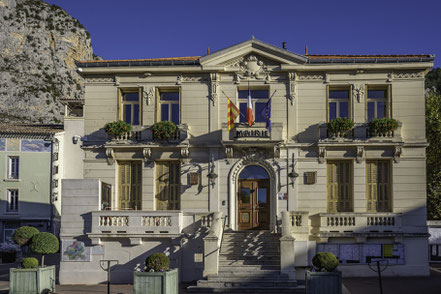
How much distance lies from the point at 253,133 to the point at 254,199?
315 cm

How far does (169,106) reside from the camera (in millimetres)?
24078

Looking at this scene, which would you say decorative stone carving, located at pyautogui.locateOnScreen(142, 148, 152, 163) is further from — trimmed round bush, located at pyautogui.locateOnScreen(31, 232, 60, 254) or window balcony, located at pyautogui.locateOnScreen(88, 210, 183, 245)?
trimmed round bush, located at pyautogui.locateOnScreen(31, 232, 60, 254)

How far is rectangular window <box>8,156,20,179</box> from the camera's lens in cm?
3775

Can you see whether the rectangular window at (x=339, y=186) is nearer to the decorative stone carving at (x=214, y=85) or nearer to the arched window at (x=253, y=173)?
the arched window at (x=253, y=173)

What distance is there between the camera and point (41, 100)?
218ft

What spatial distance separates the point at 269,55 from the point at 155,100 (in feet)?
18.6

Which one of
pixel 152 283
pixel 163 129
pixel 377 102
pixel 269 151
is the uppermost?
pixel 377 102

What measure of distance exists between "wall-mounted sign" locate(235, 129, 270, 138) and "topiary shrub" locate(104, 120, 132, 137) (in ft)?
16.6

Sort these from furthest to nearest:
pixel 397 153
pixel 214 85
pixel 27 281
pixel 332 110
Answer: pixel 332 110 < pixel 214 85 < pixel 397 153 < pixel 27 281

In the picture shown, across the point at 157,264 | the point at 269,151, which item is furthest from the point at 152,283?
the point at 269,151

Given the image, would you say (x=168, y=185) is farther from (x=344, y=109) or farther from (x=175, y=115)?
(x=344, y=109)

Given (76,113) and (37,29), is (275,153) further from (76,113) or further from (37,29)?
(37,29)

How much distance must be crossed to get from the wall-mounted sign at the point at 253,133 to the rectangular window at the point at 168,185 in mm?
3343

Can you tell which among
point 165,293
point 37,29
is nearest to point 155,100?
point 165,293
